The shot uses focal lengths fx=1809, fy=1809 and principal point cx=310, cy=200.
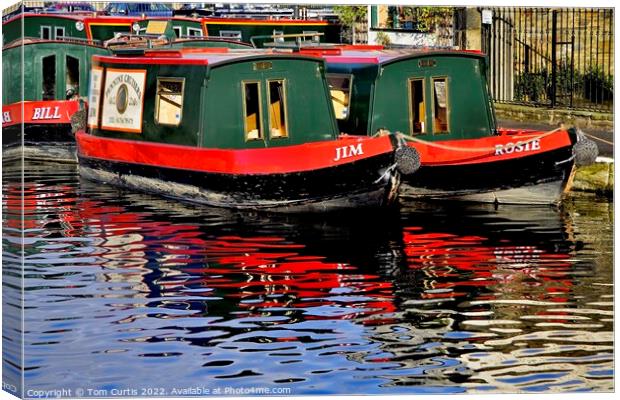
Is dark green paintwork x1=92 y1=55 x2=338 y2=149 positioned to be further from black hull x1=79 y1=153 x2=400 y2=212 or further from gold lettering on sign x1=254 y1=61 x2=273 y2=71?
black hull x1=79 y1=153 x2=400 y2=212

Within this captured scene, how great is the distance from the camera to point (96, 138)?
2141 centimetres

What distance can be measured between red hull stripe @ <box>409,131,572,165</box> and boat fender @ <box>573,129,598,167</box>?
1.53ft

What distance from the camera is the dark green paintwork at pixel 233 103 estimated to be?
67.1 feet

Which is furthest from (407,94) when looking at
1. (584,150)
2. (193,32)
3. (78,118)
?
(78,118)

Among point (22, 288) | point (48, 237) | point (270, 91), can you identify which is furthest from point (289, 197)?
point (22, 288)

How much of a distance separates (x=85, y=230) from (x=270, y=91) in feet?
12.1

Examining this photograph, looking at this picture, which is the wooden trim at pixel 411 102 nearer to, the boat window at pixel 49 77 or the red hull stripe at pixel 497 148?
the red hull stripe at pixel 497 148

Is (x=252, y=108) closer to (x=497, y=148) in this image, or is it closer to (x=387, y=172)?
(x=387, y=172)

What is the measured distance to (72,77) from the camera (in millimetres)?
21750

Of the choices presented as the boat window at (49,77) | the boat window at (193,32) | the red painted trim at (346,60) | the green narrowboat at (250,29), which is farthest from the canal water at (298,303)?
the red painted trim at (346,60)

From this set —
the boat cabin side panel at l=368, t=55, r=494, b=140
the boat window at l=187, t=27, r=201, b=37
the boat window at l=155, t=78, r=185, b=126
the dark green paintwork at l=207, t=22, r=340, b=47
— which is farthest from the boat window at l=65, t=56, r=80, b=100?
the boat cabin side panel at l=368, t=55, r=494, b=140

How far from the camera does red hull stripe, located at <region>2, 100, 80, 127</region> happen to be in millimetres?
15312

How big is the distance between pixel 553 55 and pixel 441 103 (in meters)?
2.62

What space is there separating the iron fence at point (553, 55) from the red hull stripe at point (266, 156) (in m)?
1.62
